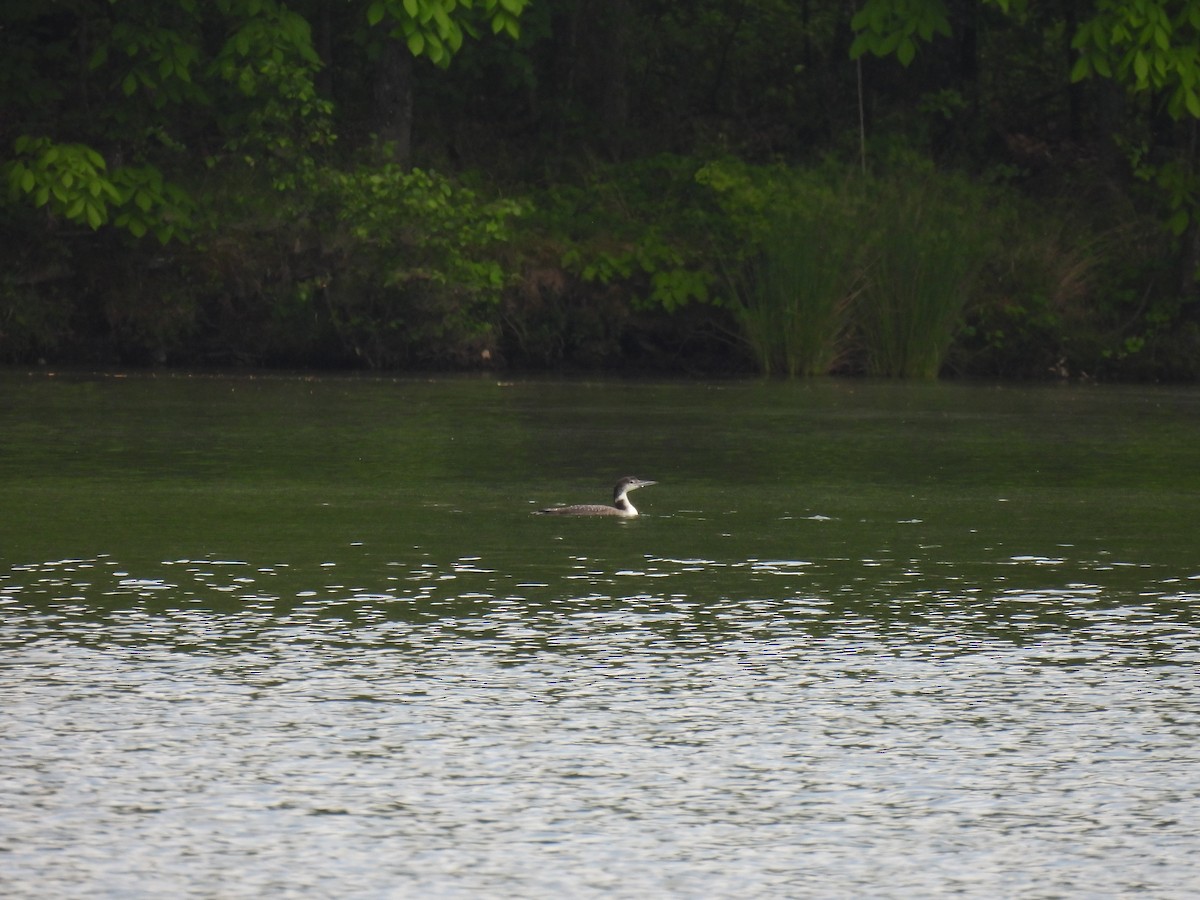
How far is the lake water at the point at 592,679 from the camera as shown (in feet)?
13.8

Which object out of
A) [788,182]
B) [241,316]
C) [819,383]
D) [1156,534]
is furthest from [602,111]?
[1156,534]

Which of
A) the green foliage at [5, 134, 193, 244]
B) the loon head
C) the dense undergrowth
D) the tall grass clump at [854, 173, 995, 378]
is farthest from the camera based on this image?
the dense undergrowth

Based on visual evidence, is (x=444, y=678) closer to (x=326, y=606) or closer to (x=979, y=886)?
(x=326, y=606)

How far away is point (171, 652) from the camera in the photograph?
614 cm

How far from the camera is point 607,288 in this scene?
2244 centimetres

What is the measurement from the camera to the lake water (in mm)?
4191

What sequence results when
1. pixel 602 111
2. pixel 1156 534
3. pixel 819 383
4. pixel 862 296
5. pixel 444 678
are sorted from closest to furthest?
pixel 444 678, pixel 1156 534, pixel 819 383, pixel 862 296, pixel 602 111

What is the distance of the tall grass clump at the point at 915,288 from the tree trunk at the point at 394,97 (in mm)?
5687

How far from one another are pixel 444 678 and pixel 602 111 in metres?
23.0

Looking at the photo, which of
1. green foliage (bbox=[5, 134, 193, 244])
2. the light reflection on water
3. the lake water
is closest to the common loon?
the lake water

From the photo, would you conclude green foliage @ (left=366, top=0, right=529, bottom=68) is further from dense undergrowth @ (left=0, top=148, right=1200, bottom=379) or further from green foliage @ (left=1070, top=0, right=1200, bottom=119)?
green foliage @ (left=1070, top=0, right=1200, bottom=119)

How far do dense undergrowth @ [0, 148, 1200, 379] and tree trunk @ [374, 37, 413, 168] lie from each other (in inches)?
82.6

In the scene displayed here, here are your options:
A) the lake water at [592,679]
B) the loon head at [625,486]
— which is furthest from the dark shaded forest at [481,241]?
the loon head at [625,486]

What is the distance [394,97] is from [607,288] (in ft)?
12.8
